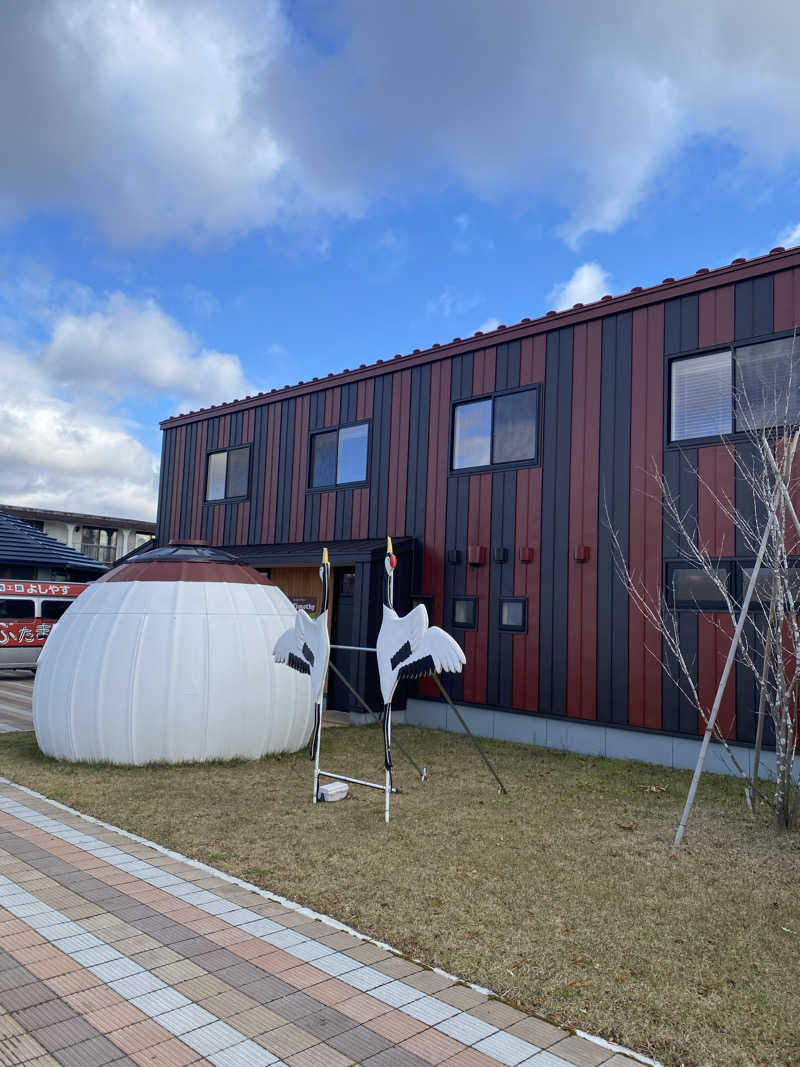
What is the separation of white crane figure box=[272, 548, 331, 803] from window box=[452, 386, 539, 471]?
4946 mm

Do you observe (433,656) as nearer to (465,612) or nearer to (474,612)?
(474,612)

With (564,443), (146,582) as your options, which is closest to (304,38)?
(564,443)

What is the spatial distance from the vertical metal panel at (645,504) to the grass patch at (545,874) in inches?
46.4

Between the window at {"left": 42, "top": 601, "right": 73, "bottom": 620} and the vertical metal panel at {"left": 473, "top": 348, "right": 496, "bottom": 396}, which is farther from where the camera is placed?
the window at {"left": 42, "top": 601, "right": 73, "bottom": 620}

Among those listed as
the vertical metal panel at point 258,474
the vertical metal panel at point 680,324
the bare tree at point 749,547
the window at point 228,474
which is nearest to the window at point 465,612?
the bare tree at point 749,547

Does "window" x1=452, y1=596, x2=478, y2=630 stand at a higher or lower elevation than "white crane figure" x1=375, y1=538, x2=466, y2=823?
higher

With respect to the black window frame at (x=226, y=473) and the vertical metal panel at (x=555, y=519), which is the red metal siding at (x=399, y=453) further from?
the black window frame at (x=226, y=473)

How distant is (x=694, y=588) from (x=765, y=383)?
271 centimetres

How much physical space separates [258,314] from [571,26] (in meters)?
7.01

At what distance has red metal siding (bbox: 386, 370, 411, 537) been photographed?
13.1 m

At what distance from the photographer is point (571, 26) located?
9.02 metres

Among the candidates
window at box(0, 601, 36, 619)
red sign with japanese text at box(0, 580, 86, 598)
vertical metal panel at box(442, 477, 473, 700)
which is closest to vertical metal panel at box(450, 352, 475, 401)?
vertical metal panel at box(442, 477, 473, 700)

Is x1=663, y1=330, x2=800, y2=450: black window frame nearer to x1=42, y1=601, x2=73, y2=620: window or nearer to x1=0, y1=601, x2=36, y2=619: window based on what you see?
x1=42, y1=601, x2=73, y2=620: window

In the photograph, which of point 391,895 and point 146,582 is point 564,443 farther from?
point 391,895
